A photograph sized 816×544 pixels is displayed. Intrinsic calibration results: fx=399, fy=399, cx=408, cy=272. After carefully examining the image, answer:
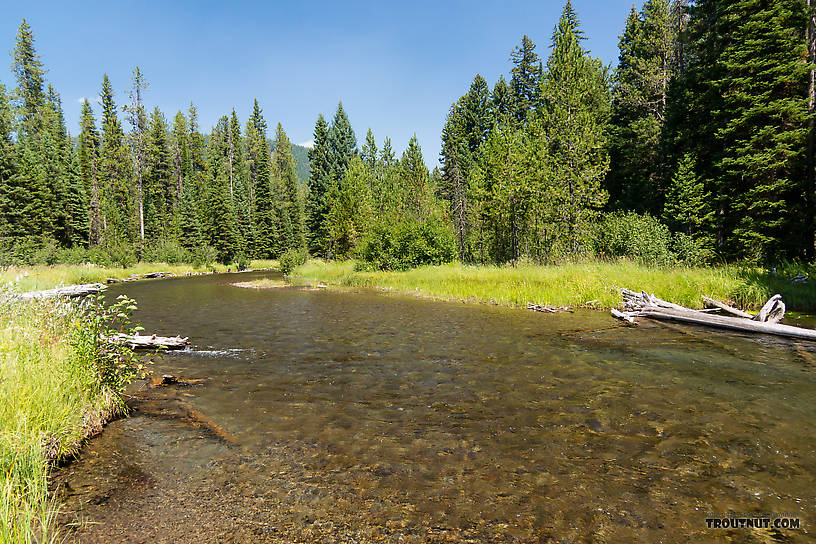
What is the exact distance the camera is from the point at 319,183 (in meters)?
56.3

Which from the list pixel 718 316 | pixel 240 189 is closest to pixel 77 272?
pixel 240 189

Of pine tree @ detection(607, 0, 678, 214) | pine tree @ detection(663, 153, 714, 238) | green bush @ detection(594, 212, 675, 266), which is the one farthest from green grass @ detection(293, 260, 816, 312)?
pine tree @ detection(607, 0, 678, 214)

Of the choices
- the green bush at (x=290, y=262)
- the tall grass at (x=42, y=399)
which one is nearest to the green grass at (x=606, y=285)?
the tall grass at (x=42, y=399)

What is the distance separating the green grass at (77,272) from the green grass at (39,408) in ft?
61.2

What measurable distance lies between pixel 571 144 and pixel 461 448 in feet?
96.6

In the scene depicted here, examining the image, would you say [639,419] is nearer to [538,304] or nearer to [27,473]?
[27,473]

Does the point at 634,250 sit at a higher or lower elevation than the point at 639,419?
higher

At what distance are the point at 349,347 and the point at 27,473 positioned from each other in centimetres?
793

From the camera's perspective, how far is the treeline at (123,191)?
1663 inches

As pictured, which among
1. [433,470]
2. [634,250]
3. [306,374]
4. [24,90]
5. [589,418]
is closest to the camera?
[433,470]

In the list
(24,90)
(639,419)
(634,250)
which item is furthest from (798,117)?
(24,90)

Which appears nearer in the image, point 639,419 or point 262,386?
point 639,419

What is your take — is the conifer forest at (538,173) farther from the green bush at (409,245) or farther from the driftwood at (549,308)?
the driftwood at (549,308)

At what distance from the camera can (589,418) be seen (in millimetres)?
6395
